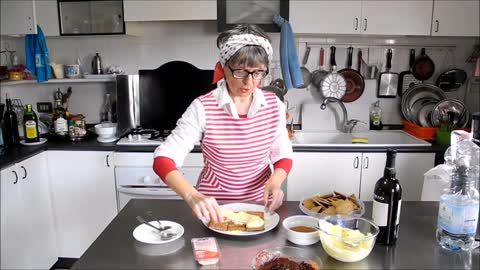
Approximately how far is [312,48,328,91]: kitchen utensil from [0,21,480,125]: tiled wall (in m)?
0.04

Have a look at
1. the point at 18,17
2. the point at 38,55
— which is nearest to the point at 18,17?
the point at 18,17

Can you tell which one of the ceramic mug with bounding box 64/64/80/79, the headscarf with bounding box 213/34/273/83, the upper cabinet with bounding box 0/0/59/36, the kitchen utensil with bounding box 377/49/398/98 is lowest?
the kitchen utensil with bounding box 377/49/398/98

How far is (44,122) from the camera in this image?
287 centimetres

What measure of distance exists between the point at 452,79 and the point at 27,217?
3.07 meters

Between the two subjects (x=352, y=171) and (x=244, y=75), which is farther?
(x=352, y=171)

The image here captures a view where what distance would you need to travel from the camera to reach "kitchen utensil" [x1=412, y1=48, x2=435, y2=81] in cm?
291

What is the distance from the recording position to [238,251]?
1093mm

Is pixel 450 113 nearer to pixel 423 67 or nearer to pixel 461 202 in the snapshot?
pixel 423 67

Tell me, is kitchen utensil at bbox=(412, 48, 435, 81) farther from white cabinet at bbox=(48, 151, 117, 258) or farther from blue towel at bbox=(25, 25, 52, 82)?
blue towel at bbox=(25, 25, 52, 82)

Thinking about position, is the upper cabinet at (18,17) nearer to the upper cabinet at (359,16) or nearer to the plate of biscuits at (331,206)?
the upper cabinet at (359,16)

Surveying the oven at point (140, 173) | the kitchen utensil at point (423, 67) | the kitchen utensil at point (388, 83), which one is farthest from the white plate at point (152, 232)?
the kitchen utensil at point (423, 67)

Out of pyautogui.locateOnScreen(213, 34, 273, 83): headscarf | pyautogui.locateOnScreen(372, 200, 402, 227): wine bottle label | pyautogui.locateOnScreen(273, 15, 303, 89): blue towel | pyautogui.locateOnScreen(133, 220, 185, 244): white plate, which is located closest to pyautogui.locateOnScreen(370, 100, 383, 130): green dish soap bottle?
pyautogui.locateOnScreen(273, 15, 303, 89): blue towel

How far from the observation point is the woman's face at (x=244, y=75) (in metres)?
1.33

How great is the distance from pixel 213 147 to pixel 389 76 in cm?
198
